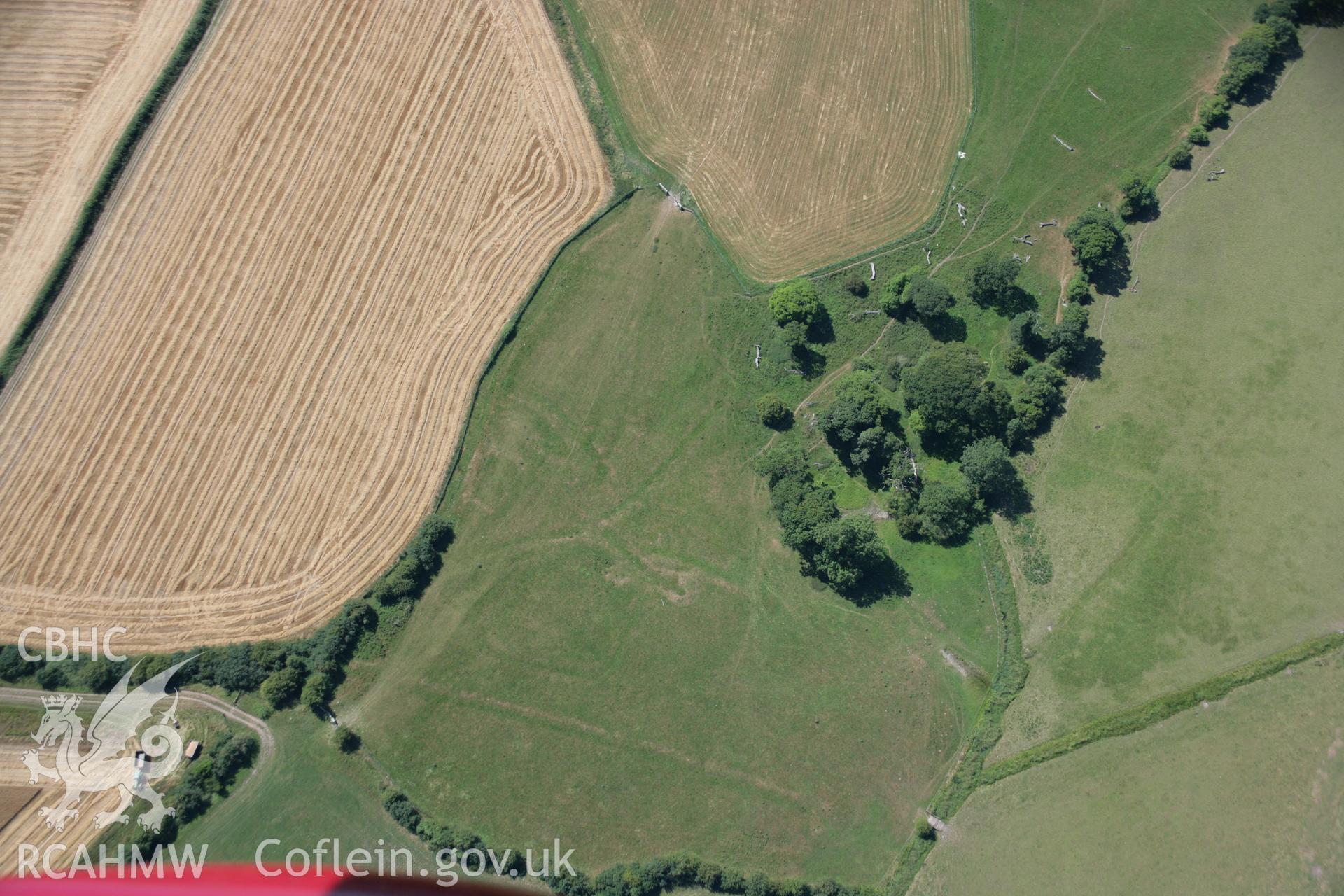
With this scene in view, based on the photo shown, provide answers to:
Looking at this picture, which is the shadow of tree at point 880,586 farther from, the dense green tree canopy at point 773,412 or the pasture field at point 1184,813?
the pasture field at point 1184,813

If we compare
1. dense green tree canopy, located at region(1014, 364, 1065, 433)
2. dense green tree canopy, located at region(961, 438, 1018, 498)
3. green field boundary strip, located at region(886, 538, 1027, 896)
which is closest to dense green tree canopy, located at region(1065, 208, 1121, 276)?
dense green tree canopy, located at region(1014, 364, 1065, 433)

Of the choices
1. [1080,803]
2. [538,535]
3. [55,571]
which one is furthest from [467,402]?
[1080,803]

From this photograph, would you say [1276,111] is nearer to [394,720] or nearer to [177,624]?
[394,720]

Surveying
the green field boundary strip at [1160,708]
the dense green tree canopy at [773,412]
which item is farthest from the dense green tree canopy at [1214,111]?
the dense green tree canopy at [773,412]

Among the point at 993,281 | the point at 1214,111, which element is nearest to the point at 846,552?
the point at 993,281

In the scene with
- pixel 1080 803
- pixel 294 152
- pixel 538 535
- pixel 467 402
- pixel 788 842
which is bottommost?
pixel 788 842

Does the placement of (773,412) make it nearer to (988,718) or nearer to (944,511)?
(944,511)
